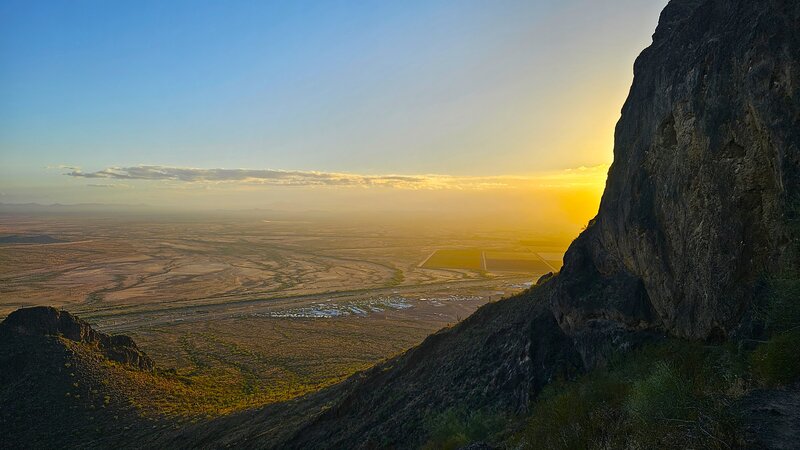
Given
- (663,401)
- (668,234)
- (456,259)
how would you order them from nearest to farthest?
(663,401) → (668,234) → (456,259)

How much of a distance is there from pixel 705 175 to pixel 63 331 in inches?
1549

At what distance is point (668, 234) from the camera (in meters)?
10.1

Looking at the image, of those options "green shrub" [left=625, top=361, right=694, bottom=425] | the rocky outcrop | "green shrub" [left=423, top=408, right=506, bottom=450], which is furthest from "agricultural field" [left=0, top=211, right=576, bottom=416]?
"green shrub" [left=625, top=361, right=694, bottom=425]

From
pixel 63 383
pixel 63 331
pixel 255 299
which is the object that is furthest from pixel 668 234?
pixel 255 299

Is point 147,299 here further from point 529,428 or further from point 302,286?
point 529,428

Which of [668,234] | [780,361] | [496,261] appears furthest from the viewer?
[496,261]

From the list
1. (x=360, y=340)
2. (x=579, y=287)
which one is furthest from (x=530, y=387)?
(x=360, y=340)

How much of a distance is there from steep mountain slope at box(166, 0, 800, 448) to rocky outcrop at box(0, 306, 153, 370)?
62.3ft

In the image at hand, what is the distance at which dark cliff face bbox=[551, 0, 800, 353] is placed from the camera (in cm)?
733

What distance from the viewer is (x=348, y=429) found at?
639 inches

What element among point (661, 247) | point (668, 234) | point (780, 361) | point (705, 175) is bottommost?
point (780, 361)

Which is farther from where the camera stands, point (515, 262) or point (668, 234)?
point (515, 262)

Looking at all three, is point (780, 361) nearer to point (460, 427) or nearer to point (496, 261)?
point (460, 427)

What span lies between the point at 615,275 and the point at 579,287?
1334 mm
